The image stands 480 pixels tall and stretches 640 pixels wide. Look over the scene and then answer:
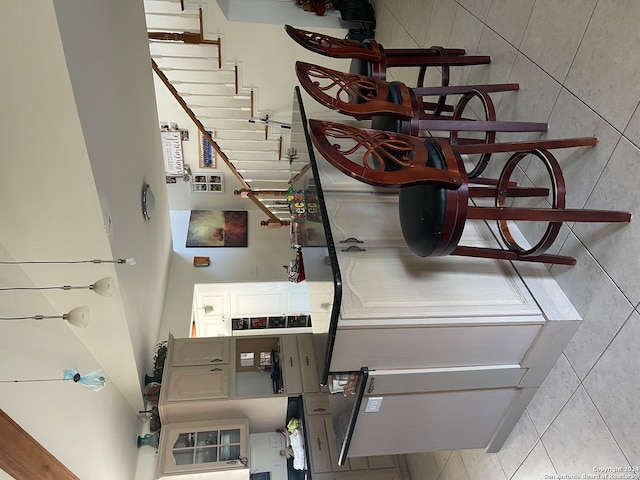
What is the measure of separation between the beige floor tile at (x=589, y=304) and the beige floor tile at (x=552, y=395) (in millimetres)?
45

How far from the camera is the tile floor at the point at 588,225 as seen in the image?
1.25 m

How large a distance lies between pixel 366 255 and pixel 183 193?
391cm

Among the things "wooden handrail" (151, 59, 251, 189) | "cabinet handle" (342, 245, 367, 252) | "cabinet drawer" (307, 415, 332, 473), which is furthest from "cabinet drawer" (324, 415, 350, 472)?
"wooden handrail" (151, 59, 251, 189)

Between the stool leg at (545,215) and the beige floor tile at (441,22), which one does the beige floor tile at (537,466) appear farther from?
the beige floor tile at (441,22)

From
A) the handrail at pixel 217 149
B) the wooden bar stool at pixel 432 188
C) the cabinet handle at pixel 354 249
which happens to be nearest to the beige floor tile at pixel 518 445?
the wooden bar stool at pixel 432 188

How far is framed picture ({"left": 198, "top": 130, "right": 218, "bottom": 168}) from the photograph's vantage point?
4.59m

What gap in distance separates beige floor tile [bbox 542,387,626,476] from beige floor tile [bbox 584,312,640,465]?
0.04m

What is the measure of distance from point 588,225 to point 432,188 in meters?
0.62

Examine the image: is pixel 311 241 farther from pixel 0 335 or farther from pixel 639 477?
pixel 639 477

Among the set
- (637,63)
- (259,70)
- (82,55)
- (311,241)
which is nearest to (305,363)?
(311,241)

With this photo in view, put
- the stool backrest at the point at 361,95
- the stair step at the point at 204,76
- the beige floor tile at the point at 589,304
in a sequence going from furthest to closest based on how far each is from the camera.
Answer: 1. the stair step at the point at 204,76
2. the stool backrest at the point at 361,95
3. the beige floor tile at the point at 589,304

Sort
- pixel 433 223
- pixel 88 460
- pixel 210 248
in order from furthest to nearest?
pixel 210 248 → pixel 88 460 → pixel 433 223

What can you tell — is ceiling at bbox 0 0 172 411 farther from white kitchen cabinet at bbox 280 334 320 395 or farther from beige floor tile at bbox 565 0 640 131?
beige floor tile at bbox 565 0 640 131

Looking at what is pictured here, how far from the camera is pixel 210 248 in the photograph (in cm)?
446
